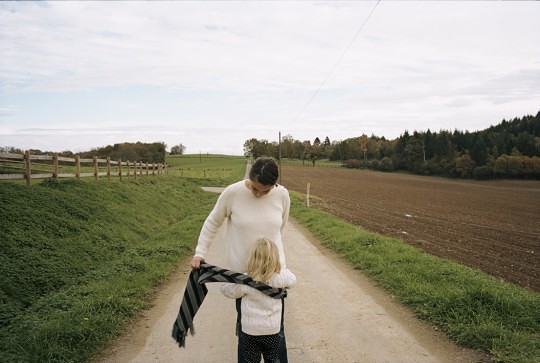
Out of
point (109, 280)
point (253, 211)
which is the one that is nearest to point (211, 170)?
point (109, 280)

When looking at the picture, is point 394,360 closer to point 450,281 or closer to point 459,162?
point 450,281

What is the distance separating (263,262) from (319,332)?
2456mm

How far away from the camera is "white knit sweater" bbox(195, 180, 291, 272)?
3246 mm

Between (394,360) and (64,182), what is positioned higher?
(64,182)

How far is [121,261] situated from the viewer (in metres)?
8.62

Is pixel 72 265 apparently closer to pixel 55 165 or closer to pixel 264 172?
pixel 55 165

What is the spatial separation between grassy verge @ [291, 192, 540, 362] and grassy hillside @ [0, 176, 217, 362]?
4182mm

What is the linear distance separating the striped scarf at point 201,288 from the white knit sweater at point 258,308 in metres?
0.04

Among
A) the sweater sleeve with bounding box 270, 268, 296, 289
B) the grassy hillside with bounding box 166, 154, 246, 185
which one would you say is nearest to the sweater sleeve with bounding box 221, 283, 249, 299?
the sweater sleeve with bounding box 270, 268, 296, 289

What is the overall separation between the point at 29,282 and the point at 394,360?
6015mm

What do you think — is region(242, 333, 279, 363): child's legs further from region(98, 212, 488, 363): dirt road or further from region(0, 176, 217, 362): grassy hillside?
region(0, 176, 217, 362): grassy hillside

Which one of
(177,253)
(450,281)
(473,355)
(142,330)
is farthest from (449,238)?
(142,330)

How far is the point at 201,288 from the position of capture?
11.6ft

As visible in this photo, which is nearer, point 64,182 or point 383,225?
point 64,182
